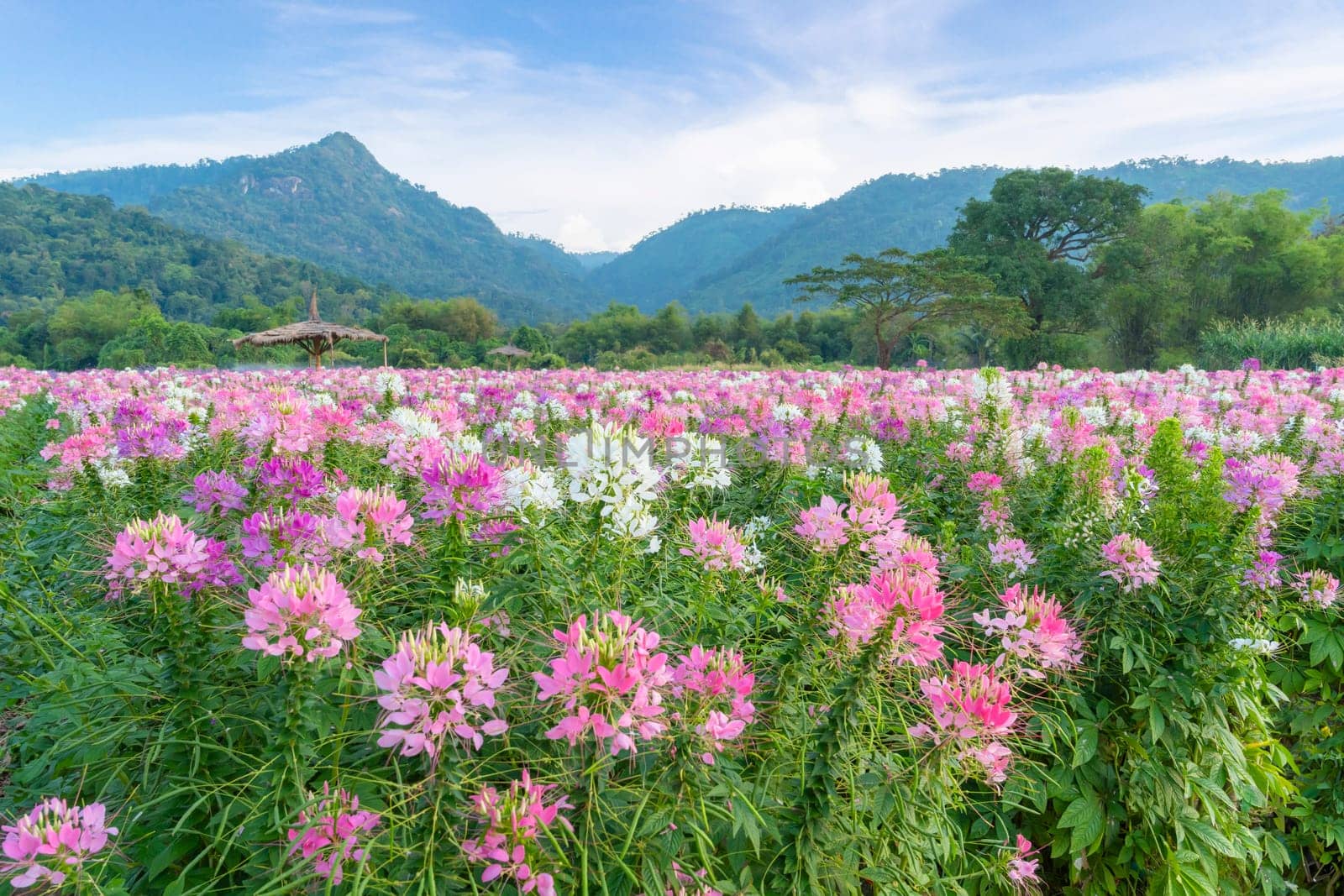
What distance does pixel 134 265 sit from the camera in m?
72.3

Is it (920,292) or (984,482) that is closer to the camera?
(984,482)

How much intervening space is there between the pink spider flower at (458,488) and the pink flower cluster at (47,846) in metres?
0.90

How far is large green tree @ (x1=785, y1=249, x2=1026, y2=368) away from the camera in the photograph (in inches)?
1200

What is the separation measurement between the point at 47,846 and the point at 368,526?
2.69 feet

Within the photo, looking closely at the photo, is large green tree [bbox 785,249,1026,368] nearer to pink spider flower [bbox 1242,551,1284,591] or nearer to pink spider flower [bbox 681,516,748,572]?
pink spider flower [bbox 1242,551,1284,591]

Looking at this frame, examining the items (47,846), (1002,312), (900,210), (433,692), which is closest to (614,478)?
(433,692)

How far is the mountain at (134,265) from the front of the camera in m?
67.9

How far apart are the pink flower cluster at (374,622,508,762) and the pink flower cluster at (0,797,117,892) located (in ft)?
2.14

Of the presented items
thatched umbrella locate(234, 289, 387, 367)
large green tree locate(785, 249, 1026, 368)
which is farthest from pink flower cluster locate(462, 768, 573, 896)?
large green tree locate(785, 249, 1026, 368)

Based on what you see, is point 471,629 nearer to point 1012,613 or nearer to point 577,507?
point 577,507

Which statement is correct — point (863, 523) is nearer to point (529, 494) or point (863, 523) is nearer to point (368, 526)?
point (529, 494)

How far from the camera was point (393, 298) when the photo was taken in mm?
77250

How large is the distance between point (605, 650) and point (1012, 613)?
128 centimetres

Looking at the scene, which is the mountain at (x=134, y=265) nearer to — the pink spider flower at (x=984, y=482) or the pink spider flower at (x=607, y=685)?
the pink spider flower at (x=984, y=482)
